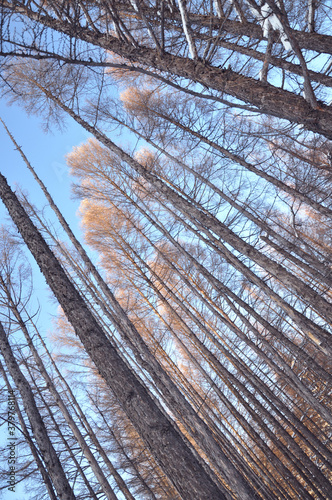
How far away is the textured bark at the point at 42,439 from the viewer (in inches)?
167

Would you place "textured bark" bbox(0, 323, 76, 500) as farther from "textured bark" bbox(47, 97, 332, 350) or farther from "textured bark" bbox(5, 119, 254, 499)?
"textured bark" bbox(47, 97, 332, 350)

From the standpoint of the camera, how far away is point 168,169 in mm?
7418

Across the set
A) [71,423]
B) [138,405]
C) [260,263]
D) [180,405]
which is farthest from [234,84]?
[71,423]

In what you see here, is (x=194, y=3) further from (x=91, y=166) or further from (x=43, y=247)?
(x=91, y=166)

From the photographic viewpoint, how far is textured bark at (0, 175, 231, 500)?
212 centimetres

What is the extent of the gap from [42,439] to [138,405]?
3.03m

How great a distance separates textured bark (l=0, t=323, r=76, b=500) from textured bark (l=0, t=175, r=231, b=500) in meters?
2.68

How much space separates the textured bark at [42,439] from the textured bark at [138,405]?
2676mm

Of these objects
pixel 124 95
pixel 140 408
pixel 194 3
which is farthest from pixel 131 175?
pixel 140 408

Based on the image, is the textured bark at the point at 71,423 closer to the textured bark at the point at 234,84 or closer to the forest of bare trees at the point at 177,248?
Answer: the forest of bare trees at the point at 177,248

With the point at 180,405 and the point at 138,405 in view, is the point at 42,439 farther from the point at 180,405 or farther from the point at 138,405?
the point at 138,405

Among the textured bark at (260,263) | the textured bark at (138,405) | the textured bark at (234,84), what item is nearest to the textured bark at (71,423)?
the textured bark at (138,405)

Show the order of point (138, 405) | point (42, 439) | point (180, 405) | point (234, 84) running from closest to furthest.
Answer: point (138, 405) < point (234, 84) < point (180, 405) < point (42, 439)

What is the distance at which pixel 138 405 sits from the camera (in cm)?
237
